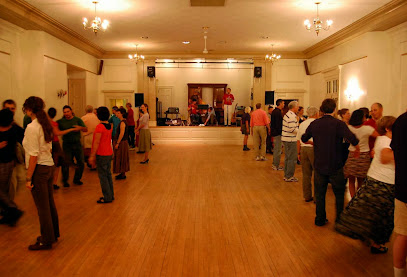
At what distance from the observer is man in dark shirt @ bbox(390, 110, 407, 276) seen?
7.69ft

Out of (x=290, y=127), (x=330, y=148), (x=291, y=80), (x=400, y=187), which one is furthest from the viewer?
(x=291, y=80)

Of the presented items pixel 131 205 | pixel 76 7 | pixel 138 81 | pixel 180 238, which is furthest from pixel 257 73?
pixel 180 238

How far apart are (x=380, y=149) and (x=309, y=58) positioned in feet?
41.0

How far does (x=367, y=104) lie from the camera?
31.5 ft

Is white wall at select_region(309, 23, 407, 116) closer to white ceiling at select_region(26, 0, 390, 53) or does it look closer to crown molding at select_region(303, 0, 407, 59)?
crown molding at select_region(303, 0, 407, 59)

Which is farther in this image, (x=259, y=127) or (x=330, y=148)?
(x=259, y=127)

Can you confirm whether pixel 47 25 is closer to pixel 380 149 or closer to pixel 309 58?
pixel 380 149

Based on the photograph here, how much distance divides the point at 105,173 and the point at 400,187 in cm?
392

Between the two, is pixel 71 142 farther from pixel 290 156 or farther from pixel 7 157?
pixel 290 156

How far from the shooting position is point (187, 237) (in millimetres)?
3842

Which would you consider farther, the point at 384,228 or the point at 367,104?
the point at 367,104

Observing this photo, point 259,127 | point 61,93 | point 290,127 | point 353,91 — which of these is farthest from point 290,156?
point 61,93

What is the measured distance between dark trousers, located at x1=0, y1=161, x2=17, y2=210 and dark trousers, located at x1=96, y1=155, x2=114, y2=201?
1180 mm

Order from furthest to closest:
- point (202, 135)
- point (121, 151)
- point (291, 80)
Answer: point (291, 80), point (202, 135), point (121, 151)
